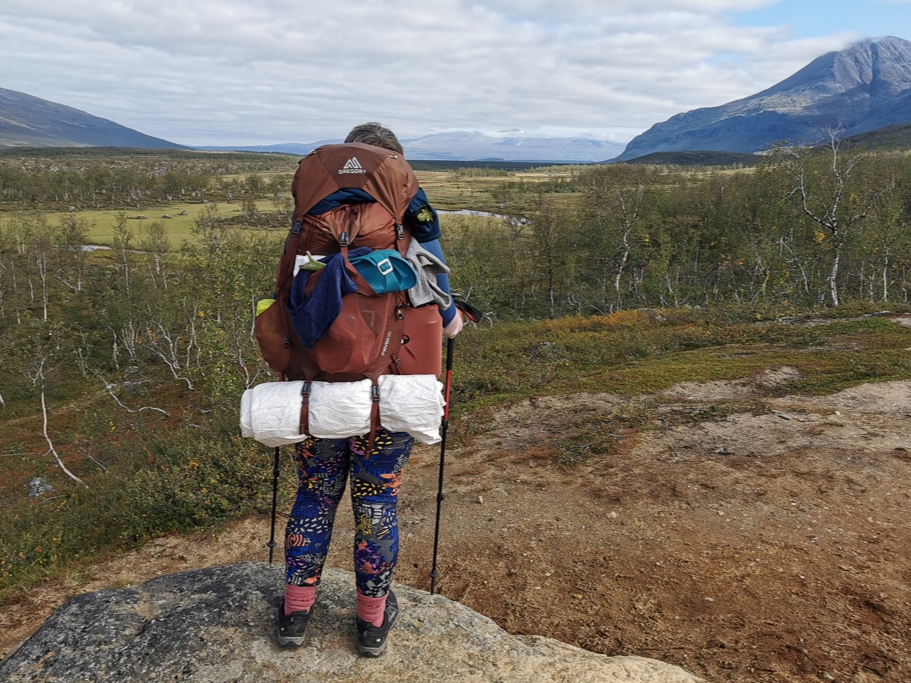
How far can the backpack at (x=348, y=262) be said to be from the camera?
8.77 ft

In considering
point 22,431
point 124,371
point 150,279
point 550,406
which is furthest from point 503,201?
point 550,406

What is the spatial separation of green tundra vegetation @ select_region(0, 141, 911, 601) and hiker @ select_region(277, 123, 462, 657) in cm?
414

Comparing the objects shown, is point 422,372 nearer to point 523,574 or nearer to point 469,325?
point 523,574

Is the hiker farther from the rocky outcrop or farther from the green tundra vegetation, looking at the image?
the green tundra vegetation

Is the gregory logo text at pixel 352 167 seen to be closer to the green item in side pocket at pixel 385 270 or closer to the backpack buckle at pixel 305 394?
the green item in side pocket at pixel 385 270

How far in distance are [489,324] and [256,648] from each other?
33.3 meters

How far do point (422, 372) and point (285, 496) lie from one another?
16.5 feet

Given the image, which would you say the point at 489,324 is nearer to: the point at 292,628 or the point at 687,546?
the point at 687,546

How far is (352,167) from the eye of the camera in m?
2.69

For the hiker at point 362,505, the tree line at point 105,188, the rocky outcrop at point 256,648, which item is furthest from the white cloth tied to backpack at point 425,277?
the tree line at point 105,188

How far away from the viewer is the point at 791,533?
5543 mm

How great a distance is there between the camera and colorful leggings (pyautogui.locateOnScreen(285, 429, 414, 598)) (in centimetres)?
300

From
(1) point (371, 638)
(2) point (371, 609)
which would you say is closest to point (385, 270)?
(2) point (371, 609)

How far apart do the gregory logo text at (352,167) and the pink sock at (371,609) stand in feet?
7.95
